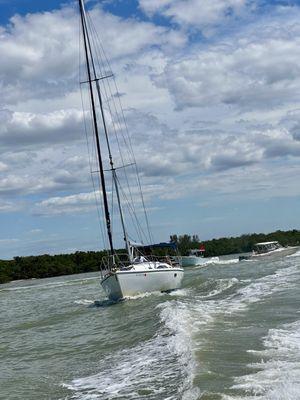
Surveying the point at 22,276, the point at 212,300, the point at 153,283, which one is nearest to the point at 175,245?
the point at 153,283

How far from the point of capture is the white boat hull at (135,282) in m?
31.0

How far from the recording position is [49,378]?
580 inches

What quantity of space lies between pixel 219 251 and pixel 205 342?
13243 centimetres

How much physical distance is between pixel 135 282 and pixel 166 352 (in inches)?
639

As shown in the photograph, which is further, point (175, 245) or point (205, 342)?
point (175, 245)

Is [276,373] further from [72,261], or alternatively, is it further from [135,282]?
[72,261]

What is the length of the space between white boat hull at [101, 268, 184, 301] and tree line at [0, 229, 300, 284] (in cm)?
10296

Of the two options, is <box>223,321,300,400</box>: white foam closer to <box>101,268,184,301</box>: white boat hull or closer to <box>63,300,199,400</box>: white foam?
<box>63,300,199,400</box>: white foam

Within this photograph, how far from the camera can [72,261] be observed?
14325cm

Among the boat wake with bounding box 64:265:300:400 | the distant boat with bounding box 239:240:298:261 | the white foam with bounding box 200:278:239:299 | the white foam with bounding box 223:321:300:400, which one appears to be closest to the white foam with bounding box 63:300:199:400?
the boat wake with bounding box 64:265:300:400

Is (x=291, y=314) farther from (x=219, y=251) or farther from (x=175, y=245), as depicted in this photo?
(x=219, y=251)

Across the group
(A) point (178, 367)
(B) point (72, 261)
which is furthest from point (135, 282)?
(B) point (72, 261)

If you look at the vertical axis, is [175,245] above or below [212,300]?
above

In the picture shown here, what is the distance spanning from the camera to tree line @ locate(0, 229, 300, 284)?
139 m
